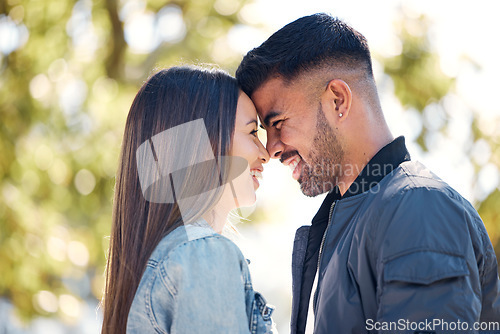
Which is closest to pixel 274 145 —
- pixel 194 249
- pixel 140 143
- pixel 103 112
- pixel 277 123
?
pixel 277 123

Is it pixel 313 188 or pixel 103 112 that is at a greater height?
pixel 103 112

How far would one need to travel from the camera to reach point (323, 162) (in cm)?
225

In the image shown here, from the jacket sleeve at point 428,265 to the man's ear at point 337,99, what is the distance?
58 centimetres

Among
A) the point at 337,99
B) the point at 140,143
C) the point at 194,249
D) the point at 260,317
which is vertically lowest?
the point at 260,317

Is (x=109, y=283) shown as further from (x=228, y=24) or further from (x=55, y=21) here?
(x=228, y=24)

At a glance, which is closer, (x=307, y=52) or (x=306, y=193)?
(x=307, y=52)

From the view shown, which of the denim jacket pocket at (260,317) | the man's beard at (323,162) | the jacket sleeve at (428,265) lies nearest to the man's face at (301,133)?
the man's beard at (323,162)

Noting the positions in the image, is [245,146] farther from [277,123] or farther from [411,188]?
[411,188]

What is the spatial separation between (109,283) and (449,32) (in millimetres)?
4827

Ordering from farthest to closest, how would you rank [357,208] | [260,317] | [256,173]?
1. [256,173]
2. [357,208]
3. [260,317]

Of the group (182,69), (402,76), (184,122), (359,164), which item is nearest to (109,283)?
(184,122)

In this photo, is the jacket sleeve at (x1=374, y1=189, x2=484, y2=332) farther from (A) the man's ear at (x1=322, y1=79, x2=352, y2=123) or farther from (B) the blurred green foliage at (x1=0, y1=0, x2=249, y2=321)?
(B) the blurred green foliage at (x1=0, y1=0, x2=249, y2=321)

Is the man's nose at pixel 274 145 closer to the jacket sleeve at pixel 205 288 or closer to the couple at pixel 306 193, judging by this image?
the couple at pixel 306 193

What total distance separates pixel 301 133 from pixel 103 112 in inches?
129
